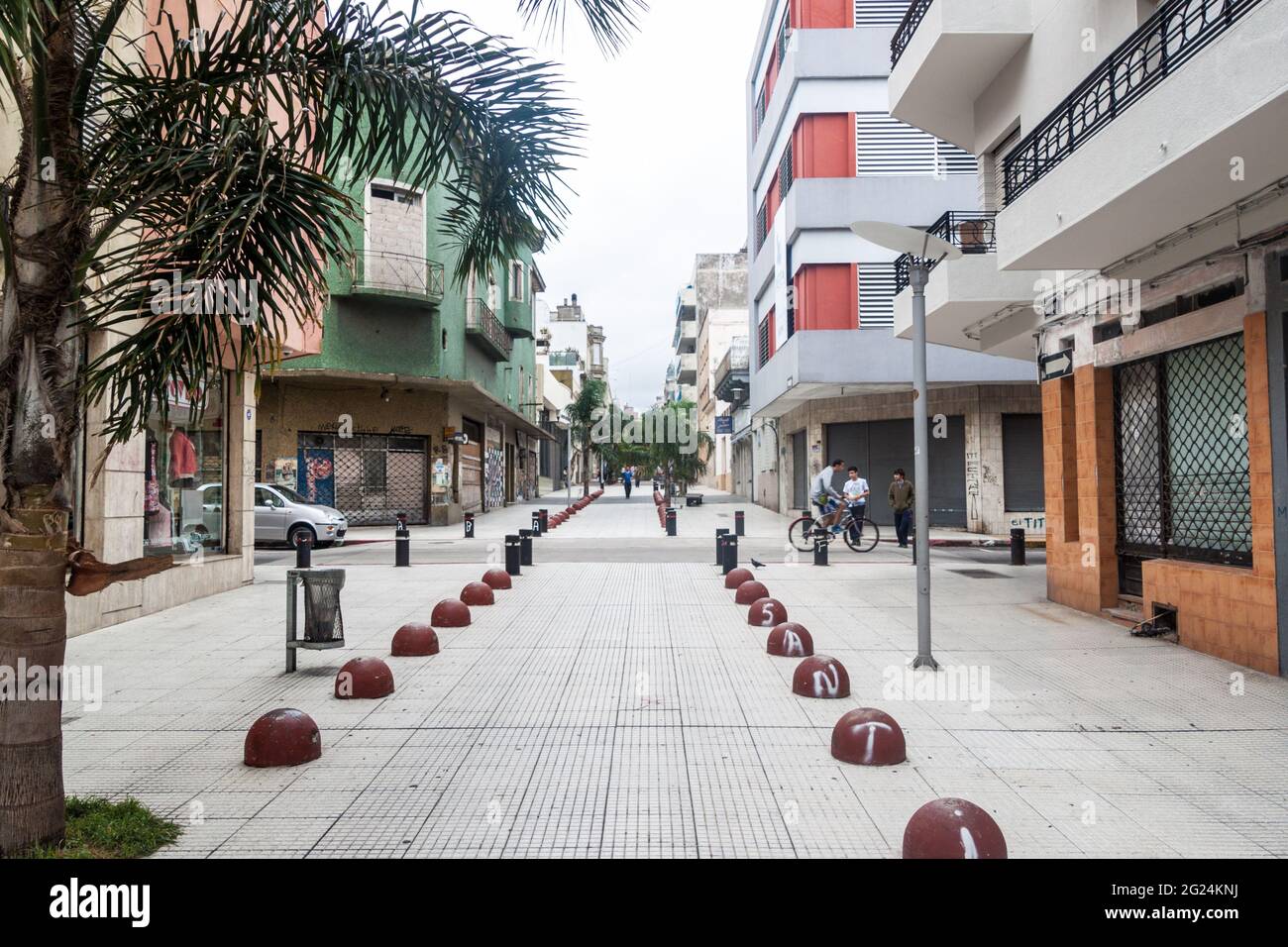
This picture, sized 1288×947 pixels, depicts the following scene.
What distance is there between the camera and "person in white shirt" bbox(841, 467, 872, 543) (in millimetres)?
16891

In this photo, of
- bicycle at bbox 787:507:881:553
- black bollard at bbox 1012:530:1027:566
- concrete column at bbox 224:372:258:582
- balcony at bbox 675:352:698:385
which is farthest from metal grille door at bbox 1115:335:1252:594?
balcony at bbox 675:352:698:385

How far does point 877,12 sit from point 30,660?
24963mm

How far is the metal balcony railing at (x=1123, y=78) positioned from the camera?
6320 millimetres

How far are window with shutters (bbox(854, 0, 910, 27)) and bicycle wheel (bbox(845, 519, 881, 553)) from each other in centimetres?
1404

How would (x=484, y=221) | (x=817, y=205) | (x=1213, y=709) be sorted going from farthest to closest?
1. (x=817, y=205)
2. (x=1213, y=709)
3. (x=484, y=221)

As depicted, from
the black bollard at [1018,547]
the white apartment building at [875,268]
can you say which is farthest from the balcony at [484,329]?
the black bollard at [1018,547]

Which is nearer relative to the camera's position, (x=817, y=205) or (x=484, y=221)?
(x=484, y=221)

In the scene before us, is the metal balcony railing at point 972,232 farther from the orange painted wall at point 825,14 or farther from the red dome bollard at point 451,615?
the orange painted wall at point 825,14

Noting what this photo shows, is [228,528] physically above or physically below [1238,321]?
below

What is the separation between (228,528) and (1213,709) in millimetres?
11697

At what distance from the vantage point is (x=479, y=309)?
30.2 meters
